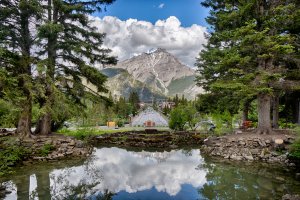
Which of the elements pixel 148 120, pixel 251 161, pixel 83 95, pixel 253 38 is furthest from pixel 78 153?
pixel 148 120

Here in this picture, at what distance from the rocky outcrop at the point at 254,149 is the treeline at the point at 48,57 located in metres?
9.57

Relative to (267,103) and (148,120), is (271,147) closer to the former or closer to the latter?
(267,103)

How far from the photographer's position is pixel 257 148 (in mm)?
17438

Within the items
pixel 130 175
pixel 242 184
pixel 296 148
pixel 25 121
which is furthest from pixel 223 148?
pixel 25 121

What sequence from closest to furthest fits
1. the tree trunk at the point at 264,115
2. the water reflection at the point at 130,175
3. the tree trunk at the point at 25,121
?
the water reflection at the point at 130,175 → the tree trunk at the point at 25,121 → the tree trunk at the point at 264,115

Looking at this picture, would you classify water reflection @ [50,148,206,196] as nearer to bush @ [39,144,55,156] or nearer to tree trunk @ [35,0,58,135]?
bush @ [39,144,55,156]

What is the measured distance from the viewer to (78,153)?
61.1 feet

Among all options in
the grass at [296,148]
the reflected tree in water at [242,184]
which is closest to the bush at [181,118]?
the reflected tree in water at [242,184]

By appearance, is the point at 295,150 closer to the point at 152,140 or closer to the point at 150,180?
the point at 150,180

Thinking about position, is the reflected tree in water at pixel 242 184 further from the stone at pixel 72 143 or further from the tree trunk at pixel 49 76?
the tree trunk at pixel 49 76

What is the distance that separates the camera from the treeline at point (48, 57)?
16.5m

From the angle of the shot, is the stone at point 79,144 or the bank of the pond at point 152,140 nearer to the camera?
the stone at point 79,144

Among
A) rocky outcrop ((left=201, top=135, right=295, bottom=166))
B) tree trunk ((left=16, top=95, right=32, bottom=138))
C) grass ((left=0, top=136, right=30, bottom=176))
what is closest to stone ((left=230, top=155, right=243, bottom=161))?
rocky outcrop ((left=201, top=135, right=295, bottom=166))

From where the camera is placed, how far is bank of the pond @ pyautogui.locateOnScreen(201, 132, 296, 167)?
1622 cm
